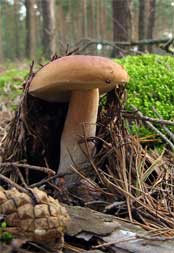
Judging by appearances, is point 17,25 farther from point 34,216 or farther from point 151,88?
point 34,216

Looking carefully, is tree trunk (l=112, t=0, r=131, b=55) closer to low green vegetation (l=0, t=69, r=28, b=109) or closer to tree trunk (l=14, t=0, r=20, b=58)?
low green vegetation (l=0, t=69, r=28, b=109)

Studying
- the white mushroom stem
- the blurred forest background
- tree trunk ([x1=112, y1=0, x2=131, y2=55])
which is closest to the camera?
the white mushroom stem

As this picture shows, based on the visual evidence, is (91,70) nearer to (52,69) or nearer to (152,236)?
(52,69)

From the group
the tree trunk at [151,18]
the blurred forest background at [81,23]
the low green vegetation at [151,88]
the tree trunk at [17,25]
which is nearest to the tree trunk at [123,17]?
the blurred forest background at [81,23]

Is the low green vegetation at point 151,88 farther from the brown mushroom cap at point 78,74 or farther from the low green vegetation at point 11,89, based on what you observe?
the low green vegetation at point 11,89

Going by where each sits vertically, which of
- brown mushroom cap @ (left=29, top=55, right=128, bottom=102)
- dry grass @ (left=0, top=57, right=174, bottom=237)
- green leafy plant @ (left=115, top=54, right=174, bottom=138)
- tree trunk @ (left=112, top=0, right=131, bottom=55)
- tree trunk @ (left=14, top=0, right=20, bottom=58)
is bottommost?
dry grass @ (left=0, top=57, right=174, bottom=237)

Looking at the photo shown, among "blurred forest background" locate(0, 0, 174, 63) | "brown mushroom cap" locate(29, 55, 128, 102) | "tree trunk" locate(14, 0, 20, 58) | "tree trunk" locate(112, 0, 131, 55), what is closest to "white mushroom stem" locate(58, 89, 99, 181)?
"brown mushroom cap" locate(29, 55, 128, 102)

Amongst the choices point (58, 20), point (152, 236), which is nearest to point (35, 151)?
point (152, 236)
